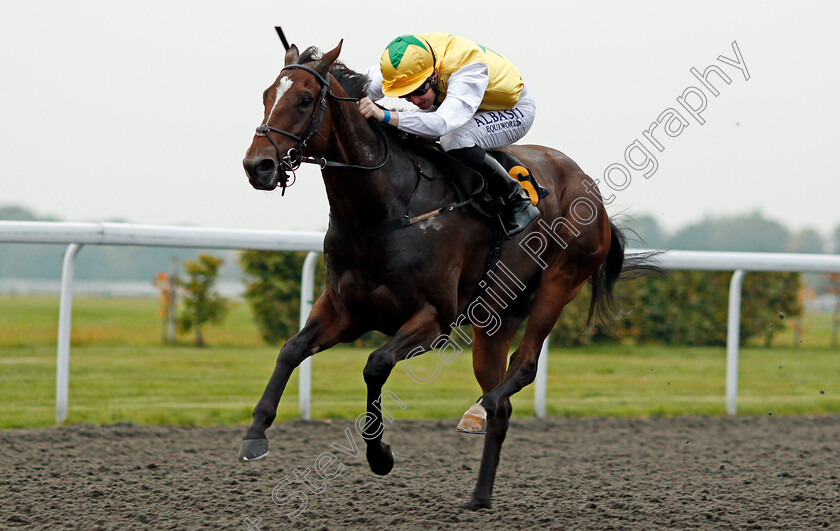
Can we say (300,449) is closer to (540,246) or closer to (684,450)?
(540,246)

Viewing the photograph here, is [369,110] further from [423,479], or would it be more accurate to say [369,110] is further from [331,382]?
[331,382]

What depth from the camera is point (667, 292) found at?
31.4ft

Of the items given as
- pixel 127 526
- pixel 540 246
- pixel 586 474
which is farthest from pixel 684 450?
pixel 127 526

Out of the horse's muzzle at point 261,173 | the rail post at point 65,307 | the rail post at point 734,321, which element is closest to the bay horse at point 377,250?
the horse's muzzle at point 261,173

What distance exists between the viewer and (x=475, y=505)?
12.8ft

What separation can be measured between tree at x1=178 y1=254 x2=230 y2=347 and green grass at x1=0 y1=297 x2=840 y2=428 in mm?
120

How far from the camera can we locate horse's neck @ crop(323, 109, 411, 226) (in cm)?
340

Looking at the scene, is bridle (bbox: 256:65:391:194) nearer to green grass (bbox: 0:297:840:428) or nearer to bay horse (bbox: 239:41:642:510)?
bay horse (bbox: 239:41:642:510)

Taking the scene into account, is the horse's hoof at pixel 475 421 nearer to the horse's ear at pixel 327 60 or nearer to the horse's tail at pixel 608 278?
the horse's tail at pixel 608 278

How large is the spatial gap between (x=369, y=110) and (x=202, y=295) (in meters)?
3.94

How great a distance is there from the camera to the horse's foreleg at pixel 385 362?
10.8ft

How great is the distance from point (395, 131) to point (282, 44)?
0.58 m

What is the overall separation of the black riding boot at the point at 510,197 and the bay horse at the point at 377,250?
9cm

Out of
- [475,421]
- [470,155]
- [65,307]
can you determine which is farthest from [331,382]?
[470,155]
